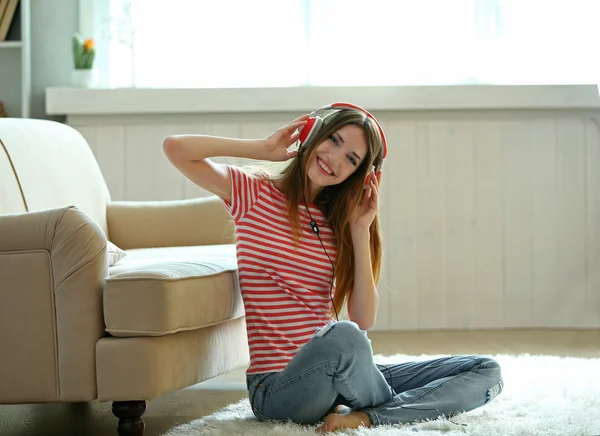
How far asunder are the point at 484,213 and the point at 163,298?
2289mm

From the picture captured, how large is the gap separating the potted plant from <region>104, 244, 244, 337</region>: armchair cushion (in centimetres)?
189

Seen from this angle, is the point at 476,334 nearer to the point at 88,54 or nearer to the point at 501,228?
the point at 501,228

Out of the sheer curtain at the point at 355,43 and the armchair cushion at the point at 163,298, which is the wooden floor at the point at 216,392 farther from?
the sheer curtain at the point at 355,43

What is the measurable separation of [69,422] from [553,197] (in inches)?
94.6

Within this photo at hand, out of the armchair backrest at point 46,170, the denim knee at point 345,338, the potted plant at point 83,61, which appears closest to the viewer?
the denim knee at point 345,338

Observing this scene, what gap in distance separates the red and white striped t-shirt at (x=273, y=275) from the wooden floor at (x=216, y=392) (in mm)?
368

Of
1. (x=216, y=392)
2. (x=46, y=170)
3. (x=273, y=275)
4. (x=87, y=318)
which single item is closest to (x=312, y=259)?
(x=273, y=275)

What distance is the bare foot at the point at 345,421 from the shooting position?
176cm

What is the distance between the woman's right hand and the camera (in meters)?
1.87

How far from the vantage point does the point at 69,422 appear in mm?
2170

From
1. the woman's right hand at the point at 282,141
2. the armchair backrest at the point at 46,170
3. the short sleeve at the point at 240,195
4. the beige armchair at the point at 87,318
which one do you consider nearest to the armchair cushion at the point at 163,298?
the beige armchair at the point at 87,318

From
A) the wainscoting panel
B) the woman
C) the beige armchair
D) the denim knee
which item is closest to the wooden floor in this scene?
the wainscoting panel

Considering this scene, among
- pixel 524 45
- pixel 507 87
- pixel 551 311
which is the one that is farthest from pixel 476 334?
pixel 524 45

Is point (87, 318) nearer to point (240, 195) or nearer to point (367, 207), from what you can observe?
point (240, 195)
